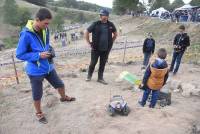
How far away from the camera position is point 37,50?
6.14 metres

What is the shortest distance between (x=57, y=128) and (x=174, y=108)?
2.46 meters

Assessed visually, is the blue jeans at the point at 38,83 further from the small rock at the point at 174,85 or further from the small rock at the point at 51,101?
the small rock at the point at 174,85

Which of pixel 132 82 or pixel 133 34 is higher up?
pixel 132 82

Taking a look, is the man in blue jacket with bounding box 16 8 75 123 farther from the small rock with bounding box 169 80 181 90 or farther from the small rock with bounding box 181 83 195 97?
the small rock with bounding box 169 80 181 90

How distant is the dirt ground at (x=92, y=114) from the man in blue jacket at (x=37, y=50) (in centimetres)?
50

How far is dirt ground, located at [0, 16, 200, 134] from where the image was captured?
20.4ft

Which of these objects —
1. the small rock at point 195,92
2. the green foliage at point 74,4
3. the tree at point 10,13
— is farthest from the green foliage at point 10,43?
the green foliage at point 74,4

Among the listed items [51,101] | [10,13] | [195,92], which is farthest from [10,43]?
[51,101]

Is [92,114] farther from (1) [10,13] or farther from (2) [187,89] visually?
(1) [10,13]

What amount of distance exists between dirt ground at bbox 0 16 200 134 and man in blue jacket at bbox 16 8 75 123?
1.63ft

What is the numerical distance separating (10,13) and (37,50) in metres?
85.3

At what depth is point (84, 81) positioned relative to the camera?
9539 millimetres

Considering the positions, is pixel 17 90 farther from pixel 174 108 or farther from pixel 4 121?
pixel 174 108

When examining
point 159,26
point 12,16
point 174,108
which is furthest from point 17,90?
point 12,16
